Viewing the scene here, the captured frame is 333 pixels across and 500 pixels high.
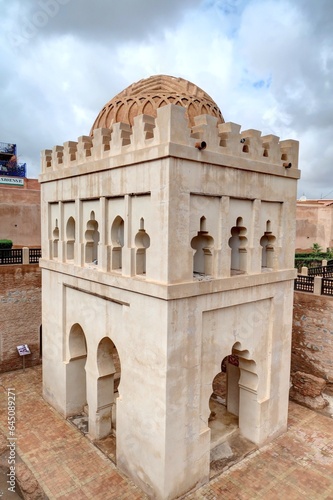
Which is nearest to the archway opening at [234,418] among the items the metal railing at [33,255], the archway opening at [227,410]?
the archway opening at [227,410]

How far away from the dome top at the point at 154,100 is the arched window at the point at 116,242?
8.40ft

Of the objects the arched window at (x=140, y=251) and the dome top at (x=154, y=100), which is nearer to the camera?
the arched window at (x=140, y=251)

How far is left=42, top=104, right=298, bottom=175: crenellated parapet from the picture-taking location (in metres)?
6.54

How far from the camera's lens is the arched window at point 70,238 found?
388 inches

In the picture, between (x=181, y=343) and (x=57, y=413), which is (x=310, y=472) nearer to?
(x=181, y=343)

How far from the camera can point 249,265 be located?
8.28m

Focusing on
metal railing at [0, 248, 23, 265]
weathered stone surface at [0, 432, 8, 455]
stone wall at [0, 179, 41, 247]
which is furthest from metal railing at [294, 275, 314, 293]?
stone wall at [0, 179, 41, 247]

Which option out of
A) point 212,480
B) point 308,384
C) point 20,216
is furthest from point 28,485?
point 20,216

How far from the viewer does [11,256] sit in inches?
528

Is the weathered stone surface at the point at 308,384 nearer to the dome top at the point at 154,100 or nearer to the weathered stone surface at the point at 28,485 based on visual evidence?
the weathered stone surface at the point at 28,485

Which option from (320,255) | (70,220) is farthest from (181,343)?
(320,255)

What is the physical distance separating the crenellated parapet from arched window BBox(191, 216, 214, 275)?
4.82ft

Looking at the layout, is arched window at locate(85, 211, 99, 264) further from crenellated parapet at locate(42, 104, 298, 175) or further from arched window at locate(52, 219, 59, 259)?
arched window at locate(52, 219, 59, 259)

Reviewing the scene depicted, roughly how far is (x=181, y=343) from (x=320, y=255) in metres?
25.1
